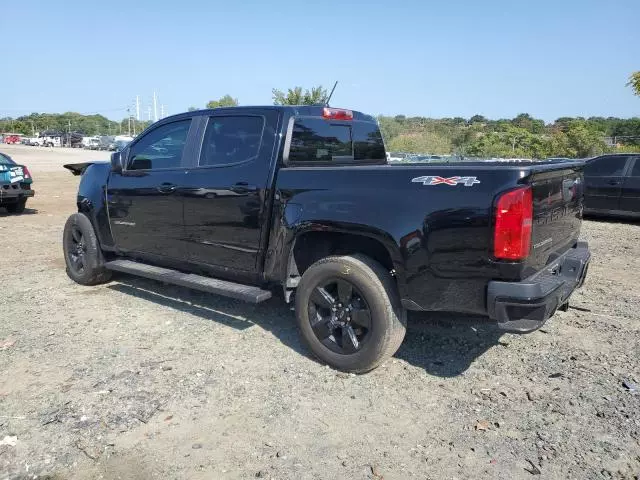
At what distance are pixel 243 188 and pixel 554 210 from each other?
2305 millimetres

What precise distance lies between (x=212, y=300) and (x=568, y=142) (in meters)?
22.7

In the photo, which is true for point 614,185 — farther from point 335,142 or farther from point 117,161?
point 117,161

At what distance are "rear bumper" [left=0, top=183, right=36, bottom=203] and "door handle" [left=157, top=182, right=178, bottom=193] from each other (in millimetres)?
8168

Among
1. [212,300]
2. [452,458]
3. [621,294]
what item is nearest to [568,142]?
[621,294]

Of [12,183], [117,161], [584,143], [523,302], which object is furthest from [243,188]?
[584,143]

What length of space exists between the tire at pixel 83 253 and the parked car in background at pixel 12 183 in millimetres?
6310

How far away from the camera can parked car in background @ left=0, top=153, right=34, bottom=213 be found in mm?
11281

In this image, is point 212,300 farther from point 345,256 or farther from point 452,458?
point 452,458

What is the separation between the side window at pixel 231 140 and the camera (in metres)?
4.33

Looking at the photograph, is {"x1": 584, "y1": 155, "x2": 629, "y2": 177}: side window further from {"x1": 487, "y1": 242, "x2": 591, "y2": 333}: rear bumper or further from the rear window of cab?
{"x1": 487, "y1": 242, "x2": 591, "y2": 333}: rear bumper

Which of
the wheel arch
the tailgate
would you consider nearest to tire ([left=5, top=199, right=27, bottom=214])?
the wheel arch

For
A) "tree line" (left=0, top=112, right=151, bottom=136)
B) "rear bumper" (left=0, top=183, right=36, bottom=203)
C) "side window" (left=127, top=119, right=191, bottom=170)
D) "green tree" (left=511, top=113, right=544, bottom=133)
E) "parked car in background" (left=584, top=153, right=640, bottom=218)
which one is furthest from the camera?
"tree line" (left=0, top=112, right=151, bottom=136)

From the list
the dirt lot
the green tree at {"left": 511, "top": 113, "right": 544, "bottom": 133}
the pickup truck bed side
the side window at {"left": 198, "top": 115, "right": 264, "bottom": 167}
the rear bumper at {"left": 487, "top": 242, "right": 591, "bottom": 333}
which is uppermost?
the green tree at {"left": 511, "top": 113, "right": 544, "bottom": 133}

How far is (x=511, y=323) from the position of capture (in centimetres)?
314
